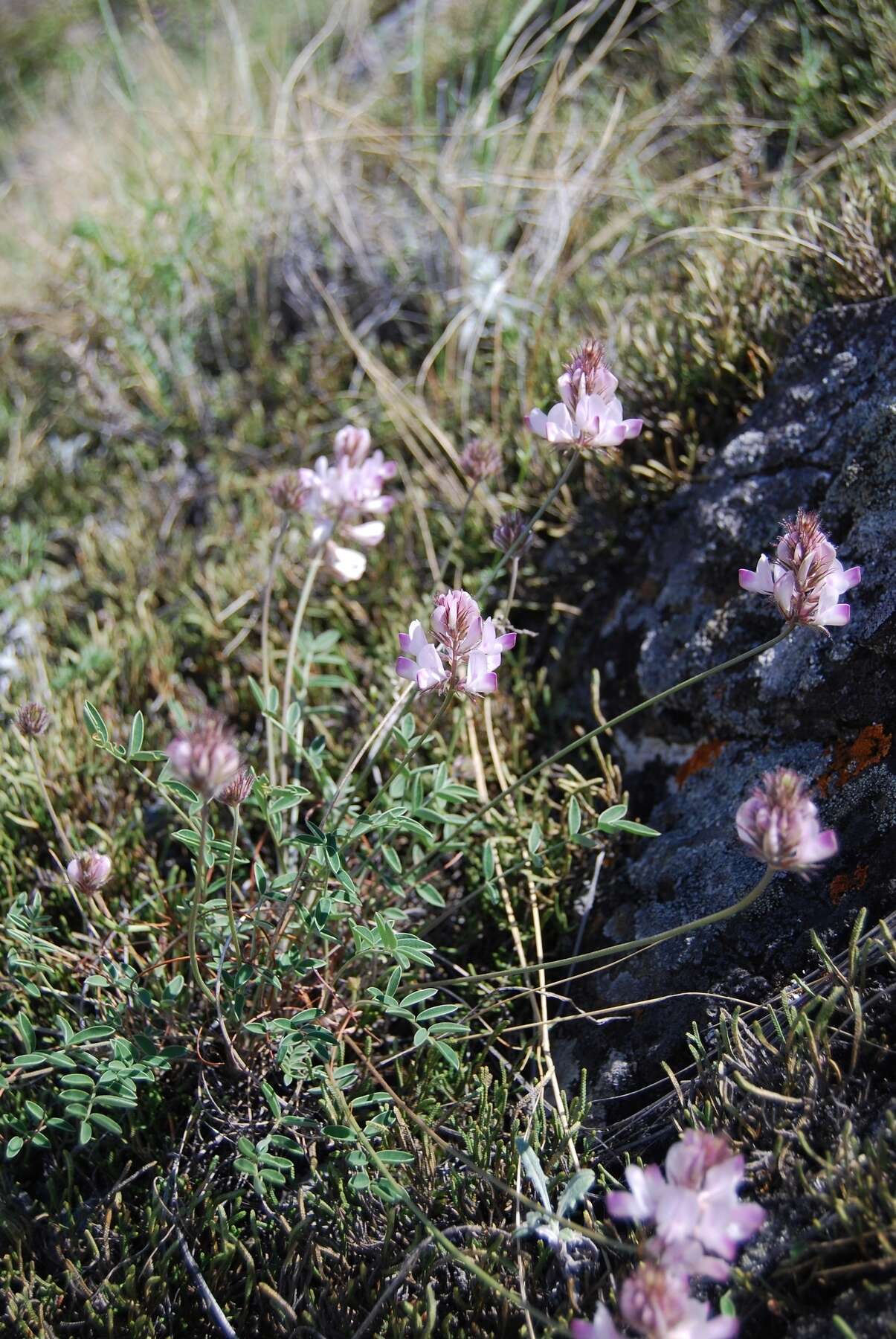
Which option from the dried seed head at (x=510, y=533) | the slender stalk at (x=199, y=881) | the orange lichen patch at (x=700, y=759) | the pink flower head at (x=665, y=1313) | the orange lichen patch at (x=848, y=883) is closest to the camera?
the pink flower head at (x=665, y=1313)

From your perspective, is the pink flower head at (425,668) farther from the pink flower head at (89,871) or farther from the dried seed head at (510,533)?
the pink flower head at (89,871)

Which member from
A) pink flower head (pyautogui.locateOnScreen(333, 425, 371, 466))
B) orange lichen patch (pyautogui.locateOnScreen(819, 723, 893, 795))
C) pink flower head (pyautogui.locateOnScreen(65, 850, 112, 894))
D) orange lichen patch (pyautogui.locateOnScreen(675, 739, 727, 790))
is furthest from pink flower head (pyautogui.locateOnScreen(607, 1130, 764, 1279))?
pink flower head (pyautogui.locateOnScreen(333, 425, 371, 466))

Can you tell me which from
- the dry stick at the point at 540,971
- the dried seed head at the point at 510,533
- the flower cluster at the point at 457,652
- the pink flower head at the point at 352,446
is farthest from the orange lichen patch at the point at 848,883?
the pink flower head at the point at 352,446

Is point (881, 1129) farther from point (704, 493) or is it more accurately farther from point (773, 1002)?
point (704, 493)

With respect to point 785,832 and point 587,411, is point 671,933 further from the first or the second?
point 587,411

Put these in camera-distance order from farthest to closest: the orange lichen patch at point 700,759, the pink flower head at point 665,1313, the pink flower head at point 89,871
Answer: the orange lichen patch at point 700,759
the pink flower head at point 89,871
the pink flower head at point 665,1313

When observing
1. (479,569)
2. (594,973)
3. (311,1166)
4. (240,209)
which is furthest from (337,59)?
(311,1166)
